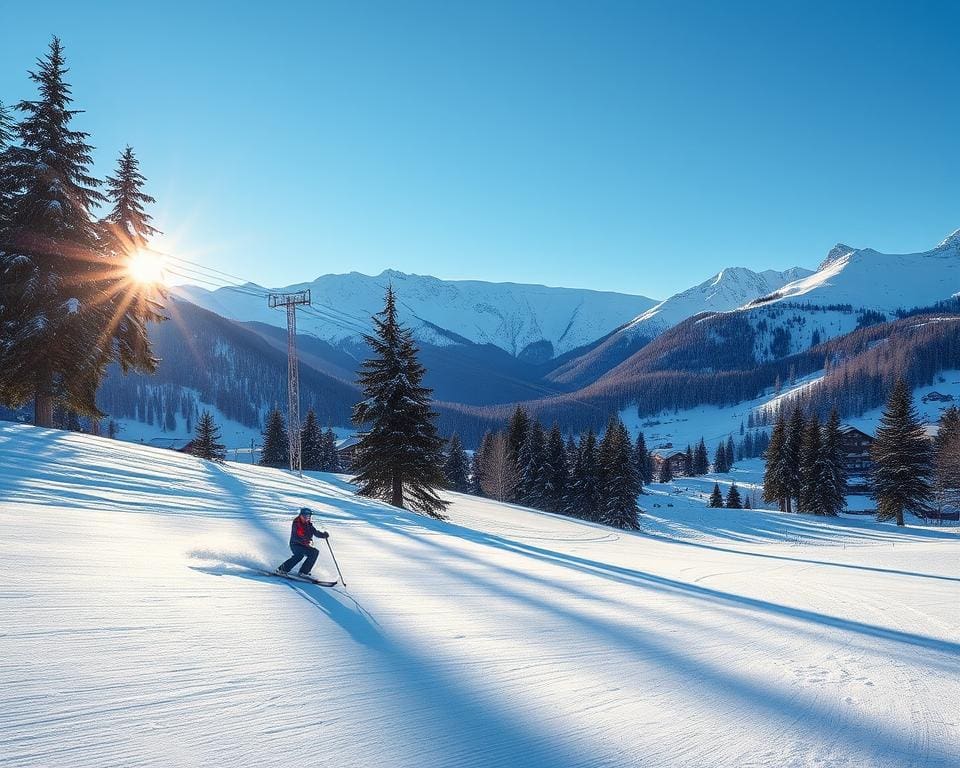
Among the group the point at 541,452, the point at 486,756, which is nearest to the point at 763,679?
the point at 486,756

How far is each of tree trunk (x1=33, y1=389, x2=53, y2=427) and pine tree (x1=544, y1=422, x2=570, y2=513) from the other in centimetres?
3875

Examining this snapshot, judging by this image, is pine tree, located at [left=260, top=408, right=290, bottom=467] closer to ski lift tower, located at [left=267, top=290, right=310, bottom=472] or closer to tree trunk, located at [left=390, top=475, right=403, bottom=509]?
ski lift tower, located at [left=267, top=290, right=310, bottom=472]

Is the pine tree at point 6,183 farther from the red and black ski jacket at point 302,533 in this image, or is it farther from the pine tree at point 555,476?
the pine tree at point 555,476

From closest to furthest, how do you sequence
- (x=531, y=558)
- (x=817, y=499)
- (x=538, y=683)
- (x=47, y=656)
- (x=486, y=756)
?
(x=486, y=756) → (x=47, y=656) → (x=538, y=683) → (x=531, y=558) → (x=817, y=499)

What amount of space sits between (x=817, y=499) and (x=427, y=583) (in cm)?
5285

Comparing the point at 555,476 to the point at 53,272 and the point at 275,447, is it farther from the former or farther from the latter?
the point at 53,272

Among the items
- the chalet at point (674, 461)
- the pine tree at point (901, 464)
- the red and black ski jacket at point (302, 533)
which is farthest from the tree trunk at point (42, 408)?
the chalet at point (674, 461)

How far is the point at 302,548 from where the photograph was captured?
27.6 ft

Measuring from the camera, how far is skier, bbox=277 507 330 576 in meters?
8.32

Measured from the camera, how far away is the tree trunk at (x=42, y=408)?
2056cm

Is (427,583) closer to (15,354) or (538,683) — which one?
(538,683)

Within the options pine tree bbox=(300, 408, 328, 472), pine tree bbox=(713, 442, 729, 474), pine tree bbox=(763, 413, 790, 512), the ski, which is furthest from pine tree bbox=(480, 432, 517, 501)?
pine tree bbox=(713, 442, 729, 474)

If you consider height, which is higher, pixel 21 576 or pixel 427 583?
pixel 21 576

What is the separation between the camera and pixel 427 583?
899 cm
